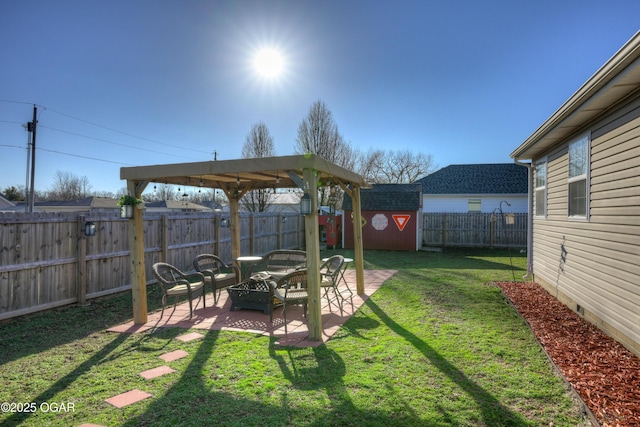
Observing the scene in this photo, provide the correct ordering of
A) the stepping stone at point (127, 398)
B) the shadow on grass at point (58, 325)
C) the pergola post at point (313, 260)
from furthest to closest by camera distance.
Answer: the pergola post at point (313, 260) → the shadow on grass at point (58, 325) → the stepping stone at point (127, 398)

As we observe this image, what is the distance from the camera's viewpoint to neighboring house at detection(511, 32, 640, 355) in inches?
145

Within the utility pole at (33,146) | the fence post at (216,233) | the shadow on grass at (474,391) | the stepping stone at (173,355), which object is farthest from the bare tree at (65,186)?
the shadow on grass at (474,391)

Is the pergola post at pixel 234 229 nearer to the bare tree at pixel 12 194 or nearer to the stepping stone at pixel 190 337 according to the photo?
the stepping stone at pixel 190 337

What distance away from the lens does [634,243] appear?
375 cm

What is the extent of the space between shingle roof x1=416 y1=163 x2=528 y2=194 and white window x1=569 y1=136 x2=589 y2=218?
15114 mm

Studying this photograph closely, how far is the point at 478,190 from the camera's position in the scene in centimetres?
2022

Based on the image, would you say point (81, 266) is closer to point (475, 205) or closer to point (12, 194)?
point (475, 205)

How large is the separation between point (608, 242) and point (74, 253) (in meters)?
8.14

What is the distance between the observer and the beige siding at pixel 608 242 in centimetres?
376

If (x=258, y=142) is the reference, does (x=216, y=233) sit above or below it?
below

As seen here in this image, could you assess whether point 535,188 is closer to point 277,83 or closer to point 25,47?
point 277,83

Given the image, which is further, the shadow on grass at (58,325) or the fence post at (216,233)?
the fence post at (216,233)

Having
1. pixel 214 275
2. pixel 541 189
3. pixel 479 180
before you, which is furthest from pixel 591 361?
pixel 479 180

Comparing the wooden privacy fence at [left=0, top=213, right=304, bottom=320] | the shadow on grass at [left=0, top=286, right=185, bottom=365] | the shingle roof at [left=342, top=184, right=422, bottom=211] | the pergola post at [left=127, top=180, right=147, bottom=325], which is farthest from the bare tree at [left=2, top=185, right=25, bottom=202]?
the pergola post at [left=127, top=180, right=147, bottom=325]
